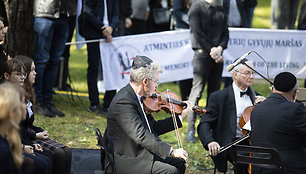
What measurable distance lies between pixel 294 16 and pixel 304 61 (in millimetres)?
3723

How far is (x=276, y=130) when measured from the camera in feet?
15.3

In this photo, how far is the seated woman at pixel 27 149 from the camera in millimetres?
4480

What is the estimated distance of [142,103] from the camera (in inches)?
204

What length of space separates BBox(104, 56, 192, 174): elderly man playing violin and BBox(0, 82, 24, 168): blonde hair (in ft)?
4.33

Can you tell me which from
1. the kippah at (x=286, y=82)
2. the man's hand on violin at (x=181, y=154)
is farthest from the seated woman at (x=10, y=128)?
the kippah at (x=286, y=82)

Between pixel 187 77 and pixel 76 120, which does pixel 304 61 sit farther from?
pixel 76 120

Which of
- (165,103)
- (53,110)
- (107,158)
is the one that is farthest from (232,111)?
(53,110)

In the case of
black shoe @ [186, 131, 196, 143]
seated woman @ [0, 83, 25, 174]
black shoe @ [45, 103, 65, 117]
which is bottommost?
black shoe @ [186, 131, 196, 143]

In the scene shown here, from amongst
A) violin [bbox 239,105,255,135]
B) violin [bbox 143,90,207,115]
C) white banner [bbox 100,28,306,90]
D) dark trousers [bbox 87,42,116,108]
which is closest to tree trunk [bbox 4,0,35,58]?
dark trousers [bbox 87,42,116,108]

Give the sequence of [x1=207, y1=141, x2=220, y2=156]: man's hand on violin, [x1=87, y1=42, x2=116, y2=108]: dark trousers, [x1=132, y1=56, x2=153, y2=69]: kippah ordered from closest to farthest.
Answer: [x1=132, y1=56, x2=153, y2=69]: kippah < [x1=207, y1=141, x2=220, y2=156]: man's hand on violin < [x1=87, y1=42, x2=116, y2=108]: dark trousers

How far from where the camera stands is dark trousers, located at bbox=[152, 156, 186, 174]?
15.8ft

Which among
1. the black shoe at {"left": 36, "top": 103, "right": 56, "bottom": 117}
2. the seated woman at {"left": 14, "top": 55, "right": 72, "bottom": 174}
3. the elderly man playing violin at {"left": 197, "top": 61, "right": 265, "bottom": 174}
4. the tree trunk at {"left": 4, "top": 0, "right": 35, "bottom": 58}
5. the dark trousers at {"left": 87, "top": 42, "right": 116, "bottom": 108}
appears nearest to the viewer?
the seated woman at {"left": 14, "top": 55, "right": 72, "bottom": 174}

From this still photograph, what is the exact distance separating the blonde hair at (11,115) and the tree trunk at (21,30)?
3680 millimetres

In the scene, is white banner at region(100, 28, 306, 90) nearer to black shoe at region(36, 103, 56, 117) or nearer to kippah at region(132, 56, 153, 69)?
black shoe at region(36, 103, 56, 117)
